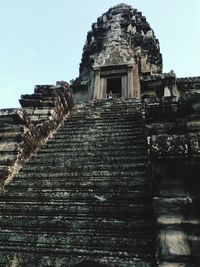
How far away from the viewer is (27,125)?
217 inches

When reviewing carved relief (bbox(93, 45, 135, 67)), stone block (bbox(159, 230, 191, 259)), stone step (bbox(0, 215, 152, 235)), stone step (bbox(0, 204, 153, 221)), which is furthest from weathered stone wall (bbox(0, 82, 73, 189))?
carved relief (bbox(93, 45, 135, 67))

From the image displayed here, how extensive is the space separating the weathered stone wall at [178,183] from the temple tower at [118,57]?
685cm

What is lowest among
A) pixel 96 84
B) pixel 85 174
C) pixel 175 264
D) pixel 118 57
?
pixel 175 264

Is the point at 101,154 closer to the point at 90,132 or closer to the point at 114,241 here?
the point at 90,132

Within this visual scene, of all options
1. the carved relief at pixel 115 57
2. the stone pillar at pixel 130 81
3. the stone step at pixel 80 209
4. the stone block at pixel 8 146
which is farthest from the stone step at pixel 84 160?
the carved relief at pixel 115 57

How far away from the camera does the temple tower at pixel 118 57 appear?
11.2m

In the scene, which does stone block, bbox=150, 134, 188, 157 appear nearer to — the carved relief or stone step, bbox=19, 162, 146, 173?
stone step, bbox=19, 162, 146, 173

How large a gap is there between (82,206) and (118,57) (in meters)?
8.75

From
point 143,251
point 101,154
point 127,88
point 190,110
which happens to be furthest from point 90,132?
point 127,88

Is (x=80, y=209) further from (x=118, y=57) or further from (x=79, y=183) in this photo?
(x=118, y=57)

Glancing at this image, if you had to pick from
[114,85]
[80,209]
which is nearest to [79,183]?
[80,209]

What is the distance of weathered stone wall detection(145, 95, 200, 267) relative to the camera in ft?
8.90

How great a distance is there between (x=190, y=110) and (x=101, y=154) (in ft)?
6.83

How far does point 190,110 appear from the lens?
12.0 feet
